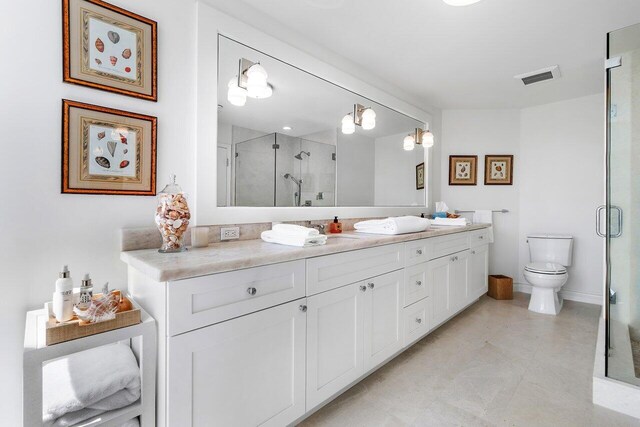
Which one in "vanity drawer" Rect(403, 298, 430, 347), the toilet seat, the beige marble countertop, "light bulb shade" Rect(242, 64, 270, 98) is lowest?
"vanity drawer" Rect(403, 298, 430, 347)

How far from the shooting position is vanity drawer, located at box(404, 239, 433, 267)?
2.14 m

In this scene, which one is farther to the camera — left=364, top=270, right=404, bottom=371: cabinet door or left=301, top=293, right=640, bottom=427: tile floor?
left=364, top=270, right=404, bottom=371: cabinet door

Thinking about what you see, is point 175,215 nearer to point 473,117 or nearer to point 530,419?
point 530,419

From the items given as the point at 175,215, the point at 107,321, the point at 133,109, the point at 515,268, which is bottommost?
the point at 515,268

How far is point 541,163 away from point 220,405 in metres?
4.20

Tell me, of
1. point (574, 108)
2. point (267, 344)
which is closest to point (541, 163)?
point (574, 108)

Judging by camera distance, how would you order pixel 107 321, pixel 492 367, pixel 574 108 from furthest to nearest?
pixel 574 108, pixel 492 367, pixel 107 321

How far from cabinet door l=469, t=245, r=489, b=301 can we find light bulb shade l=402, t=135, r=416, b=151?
127 centimetres

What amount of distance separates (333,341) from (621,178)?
2.12 m

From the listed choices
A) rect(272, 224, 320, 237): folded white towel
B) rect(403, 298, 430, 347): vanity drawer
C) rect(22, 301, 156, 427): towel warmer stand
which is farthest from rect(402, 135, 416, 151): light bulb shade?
rect(22, 301, 156, 427): towel warmer stand

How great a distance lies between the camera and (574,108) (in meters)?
3.47

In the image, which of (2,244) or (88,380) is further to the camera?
(2,244)

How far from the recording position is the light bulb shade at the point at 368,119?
8.99 ft

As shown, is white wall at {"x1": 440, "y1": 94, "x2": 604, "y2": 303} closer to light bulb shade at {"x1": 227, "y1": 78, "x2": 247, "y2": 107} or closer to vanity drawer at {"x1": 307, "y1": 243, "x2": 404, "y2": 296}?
vanity drawer at {"x1": 307, "y1": 243, "x2": 404, "y2": 296}
